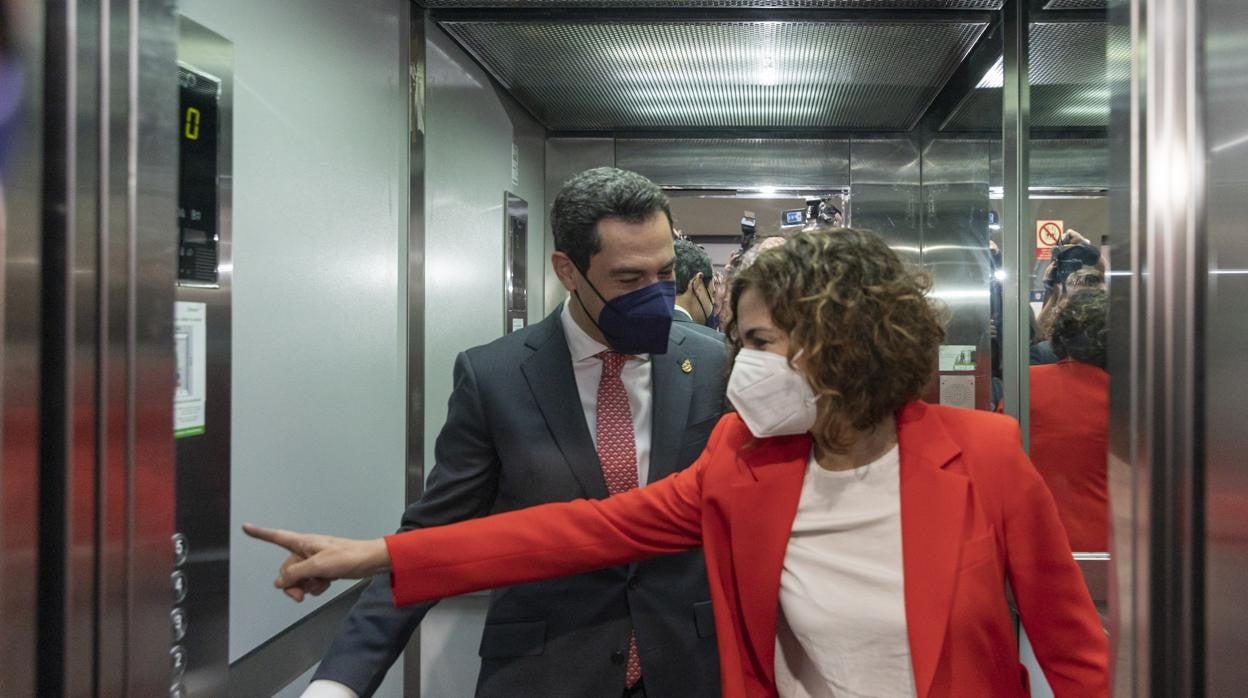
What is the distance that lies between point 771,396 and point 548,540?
38cm

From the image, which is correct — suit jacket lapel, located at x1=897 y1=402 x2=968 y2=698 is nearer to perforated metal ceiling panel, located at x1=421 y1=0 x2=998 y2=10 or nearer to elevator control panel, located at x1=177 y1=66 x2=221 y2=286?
elevator control panel, located at x1=177 y1=66 x2=221 y2=286

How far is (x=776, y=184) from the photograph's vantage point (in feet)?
11.2

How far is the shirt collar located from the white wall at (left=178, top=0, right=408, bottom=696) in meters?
0.55

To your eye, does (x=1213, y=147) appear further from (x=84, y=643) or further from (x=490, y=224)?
(x=490, y=224)

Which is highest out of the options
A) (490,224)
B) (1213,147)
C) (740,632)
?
(490,224)

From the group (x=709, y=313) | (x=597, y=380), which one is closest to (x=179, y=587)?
(x=597, y=380)

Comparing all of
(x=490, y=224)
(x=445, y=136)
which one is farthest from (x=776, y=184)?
(x=445, y=136)

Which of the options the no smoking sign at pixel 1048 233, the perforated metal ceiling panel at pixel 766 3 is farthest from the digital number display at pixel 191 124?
the no smoking sign at pixel 1048 233

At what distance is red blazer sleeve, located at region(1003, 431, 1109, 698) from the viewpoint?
1.08 m

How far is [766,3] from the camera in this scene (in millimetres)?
2307

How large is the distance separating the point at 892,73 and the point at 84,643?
2.59 m

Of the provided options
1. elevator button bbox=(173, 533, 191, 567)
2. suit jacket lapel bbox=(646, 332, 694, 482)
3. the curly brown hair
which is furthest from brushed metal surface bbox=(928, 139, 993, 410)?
elevator button bbox=(173, 533, 191, 567)

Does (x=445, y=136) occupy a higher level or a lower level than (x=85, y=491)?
higher

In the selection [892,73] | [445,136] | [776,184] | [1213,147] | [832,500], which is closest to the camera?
[1213,147]
